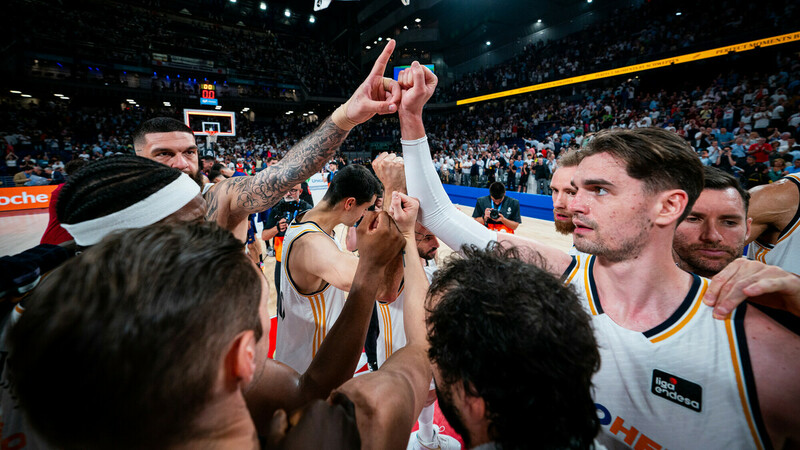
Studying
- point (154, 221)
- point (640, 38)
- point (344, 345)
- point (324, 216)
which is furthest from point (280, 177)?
point (640, 38)

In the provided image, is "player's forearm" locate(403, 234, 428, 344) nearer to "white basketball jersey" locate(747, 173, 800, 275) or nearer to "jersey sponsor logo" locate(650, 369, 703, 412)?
"jersey sponsor logo" locate(650, 369, 703, 412)

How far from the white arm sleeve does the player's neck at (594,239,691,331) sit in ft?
1.88

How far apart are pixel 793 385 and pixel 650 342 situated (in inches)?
13.7

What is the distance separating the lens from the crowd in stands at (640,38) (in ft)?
42.3

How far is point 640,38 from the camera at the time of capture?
16.8m

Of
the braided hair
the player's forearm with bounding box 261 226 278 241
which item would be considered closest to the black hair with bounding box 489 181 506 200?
the player's forearm with bounding box 261 226 278 241

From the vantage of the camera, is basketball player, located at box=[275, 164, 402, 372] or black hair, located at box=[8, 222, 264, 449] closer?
black hair, located at box=[8, 222, 264, 449]

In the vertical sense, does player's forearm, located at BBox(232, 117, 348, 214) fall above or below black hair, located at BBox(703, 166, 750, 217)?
below

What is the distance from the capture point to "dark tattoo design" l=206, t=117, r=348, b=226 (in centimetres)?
205

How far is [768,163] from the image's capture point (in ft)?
26.8

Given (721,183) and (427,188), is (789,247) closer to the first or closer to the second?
(721,183)

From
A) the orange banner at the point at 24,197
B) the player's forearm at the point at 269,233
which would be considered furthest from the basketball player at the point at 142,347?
the orange banner at the point at 24,197

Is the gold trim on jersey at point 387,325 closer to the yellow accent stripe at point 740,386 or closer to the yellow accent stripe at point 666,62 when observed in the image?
the yellow accent stripe at point 740,386

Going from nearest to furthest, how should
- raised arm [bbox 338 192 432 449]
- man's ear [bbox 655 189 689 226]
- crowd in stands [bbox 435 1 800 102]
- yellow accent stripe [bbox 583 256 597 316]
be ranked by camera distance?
raised arm [bbox 338 192 432 449], man's ear [bbox 655 189 689 226], yellow accent stripe [bbox 583 256 597 316], crowd in stands [bbox 435 1 800 102]
